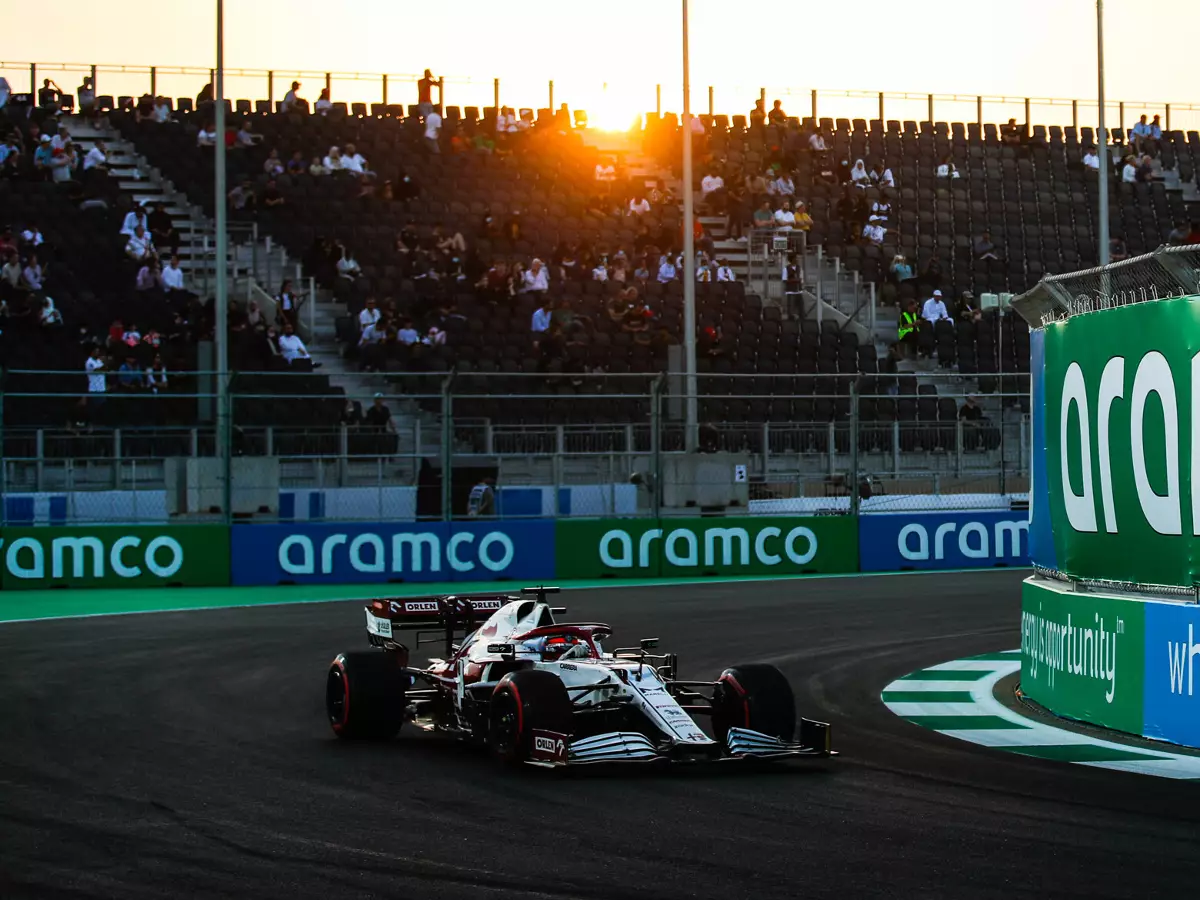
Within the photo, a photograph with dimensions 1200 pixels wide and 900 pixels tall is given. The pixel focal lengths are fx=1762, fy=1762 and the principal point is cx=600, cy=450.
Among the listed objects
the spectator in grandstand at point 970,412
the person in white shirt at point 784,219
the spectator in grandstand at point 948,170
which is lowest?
the spectator in grandstand at point 970,412

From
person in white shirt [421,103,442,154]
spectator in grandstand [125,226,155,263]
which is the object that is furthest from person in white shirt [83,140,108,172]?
person in white shirt [421,103,442,154]

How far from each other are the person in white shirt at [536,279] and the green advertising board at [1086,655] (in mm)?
19367

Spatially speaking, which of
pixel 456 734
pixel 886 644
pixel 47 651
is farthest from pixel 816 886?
pixel 47 651

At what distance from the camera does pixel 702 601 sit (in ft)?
67.9

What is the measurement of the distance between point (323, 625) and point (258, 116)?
20878 mm

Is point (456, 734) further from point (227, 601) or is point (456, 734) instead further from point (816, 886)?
point (227, 601)

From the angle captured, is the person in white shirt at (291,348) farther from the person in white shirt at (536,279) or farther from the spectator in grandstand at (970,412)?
the spectator in grandstand at (970,412)

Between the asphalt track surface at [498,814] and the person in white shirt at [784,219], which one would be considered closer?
the asphalt track surface at [498,814]

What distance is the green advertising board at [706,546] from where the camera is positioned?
24.0m

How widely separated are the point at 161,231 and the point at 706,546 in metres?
12.7

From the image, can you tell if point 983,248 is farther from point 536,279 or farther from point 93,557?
point 93,557

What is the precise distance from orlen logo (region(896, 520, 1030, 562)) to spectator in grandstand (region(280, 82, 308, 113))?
59.0 feet

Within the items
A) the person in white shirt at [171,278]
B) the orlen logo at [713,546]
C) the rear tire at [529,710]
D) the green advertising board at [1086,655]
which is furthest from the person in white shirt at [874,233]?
the rear tire at [529,710]

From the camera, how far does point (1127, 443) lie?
36.7ft
